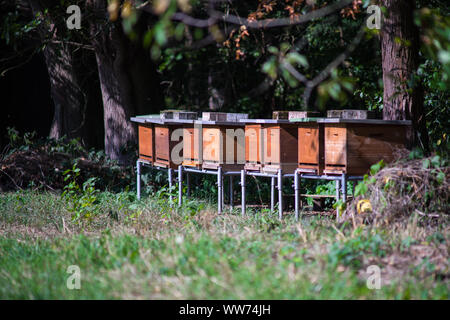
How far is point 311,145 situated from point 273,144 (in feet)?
2.06

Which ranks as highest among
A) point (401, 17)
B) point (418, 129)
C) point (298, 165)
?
point (401, 17)

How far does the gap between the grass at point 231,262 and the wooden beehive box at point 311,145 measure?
101 cm

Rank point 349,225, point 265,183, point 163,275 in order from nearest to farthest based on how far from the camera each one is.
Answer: point 163,275
point 349,225
point 265,183

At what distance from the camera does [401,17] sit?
22.8ft

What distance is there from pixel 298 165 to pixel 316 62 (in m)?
7.81

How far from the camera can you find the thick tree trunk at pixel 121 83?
12023 millimetres

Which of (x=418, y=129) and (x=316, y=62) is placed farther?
(x=316, y=62)

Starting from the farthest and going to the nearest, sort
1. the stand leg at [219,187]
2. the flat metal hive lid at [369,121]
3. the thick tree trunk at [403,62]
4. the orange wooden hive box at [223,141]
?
the stand leg at [219,187]
the orange wooden hive box at [223,141]
the thick tree trunk at [403,62]
the flat metal hive lid at [369,121]

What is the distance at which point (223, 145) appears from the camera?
322 inches

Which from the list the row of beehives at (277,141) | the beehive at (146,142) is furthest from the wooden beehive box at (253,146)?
the beehive at (146,142)

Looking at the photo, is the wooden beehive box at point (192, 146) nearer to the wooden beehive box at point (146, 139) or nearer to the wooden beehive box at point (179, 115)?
the wooden beehive box at point (179, 115)

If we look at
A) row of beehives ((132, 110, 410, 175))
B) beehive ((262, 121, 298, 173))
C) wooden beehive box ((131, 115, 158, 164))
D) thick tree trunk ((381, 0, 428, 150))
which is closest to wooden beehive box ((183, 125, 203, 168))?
row of beehives ((132, 110, 410, 175))

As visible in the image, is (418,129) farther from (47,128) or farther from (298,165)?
(47,128)
